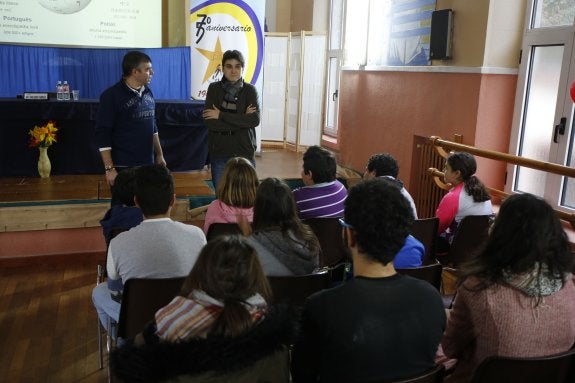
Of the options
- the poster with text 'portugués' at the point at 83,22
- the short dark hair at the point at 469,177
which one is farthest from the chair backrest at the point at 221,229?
the poster with text 'portugués' at the point at 83,22

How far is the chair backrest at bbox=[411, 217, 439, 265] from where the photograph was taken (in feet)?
8.87

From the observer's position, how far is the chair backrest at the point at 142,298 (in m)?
1.72

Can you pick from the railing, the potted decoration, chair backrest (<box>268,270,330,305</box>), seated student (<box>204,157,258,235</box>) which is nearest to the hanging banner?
the potted decoration

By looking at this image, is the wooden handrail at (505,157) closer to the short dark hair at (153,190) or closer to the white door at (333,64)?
the short dark hair at (153,190)

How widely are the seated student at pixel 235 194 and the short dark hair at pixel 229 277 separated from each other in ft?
3.91

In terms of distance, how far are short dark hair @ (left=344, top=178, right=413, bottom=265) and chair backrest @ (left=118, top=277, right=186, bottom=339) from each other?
0.65m

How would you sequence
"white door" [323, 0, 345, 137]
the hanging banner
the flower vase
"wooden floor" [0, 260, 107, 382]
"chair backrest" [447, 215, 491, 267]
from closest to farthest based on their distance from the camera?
"wooden floor" [0, 260, 107, 382] < "chair backrest" [447, 215, 491, 267] < the flower vase < the hanging banner < "white door" [323, 0, 345, 137]

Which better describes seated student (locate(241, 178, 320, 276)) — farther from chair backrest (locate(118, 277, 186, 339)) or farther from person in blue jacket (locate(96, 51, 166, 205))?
person in blue jacket (locate(96, 51, 166, 205))

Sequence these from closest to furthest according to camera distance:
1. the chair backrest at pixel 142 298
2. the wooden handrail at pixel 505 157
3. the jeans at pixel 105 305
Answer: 1. the chair backrest at pixel 142 298
2. the jeans at pixel 105 305
3. the wooden handrail at pixel 505 157

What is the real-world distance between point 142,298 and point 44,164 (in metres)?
3.61

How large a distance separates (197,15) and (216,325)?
18.6 feet

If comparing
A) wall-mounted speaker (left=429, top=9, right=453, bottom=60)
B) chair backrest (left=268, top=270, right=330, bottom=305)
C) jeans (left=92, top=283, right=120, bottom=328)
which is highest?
wall-mounted speaker (left=429, top=9, right=453, bottom=60)

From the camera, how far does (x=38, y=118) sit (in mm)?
4957

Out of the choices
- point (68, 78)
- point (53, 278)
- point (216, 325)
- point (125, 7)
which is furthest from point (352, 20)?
point (216, 325)
